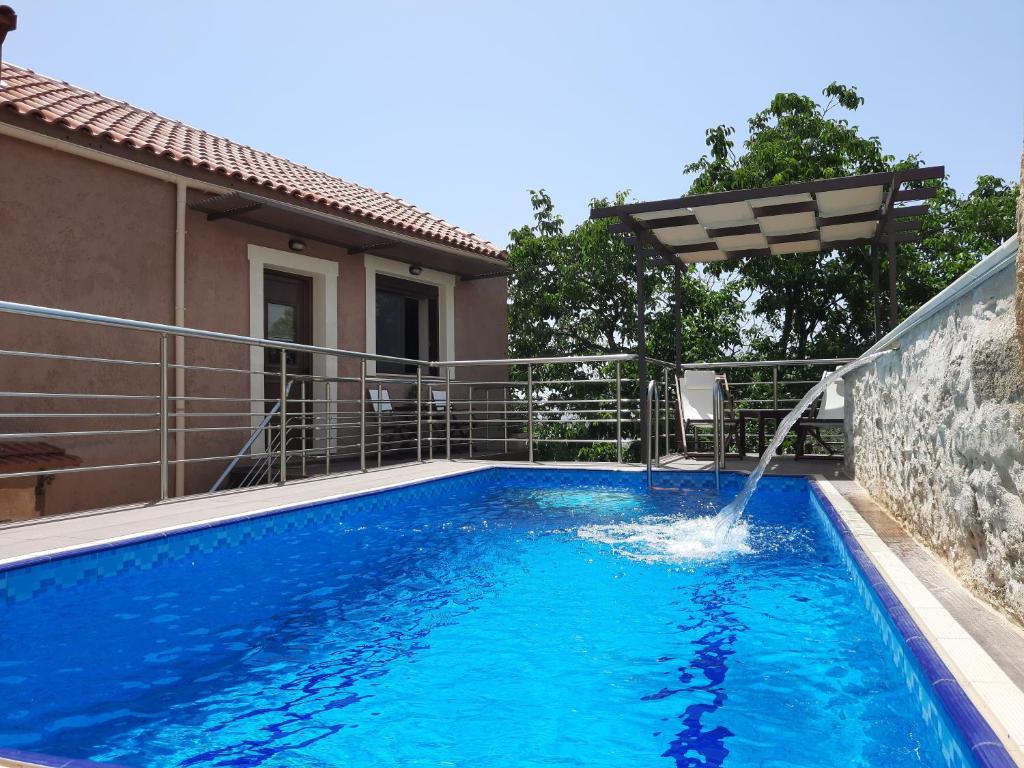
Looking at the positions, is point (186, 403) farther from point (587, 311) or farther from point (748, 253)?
point (587, 311)

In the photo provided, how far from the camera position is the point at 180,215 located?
722cm

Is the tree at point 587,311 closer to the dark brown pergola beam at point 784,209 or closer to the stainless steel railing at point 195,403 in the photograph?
the stainless steel railing at point 195,403

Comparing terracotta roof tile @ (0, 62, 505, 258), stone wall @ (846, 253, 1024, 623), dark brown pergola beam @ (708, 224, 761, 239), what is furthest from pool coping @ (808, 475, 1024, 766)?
terracotta roof tile @ (0, 62, 505, 258)

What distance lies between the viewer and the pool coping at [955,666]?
59.0 inches

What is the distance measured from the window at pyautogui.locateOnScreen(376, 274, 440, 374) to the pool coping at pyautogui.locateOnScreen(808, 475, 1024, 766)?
781 centimetres

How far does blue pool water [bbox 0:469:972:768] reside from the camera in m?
2.07

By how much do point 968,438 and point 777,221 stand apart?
5.43 meters

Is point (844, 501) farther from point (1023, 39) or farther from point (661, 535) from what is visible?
point (1023, 39)

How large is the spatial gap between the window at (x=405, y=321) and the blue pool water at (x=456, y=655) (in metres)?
5.64

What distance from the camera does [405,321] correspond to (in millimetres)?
10820

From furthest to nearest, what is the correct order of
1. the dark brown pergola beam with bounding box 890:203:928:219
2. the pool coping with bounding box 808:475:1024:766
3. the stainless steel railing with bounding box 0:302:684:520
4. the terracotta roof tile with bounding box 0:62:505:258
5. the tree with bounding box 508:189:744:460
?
the tree with bounding box 508:189:744:460
the dark brown pergola beam with bounding box 890:203:928:219
the terracotta roof tile with bounding box 0:62:505:258
the stainless steel railing with bounding box 0:302:684:520
the pool coping with bounding box 808:475:1024:766

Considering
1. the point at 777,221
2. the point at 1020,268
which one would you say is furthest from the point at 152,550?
the point at 777,221

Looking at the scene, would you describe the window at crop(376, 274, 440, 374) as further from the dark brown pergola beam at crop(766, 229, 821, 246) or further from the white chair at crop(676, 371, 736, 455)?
the dark brown pergola beam at crop(766, 229, 821, 246)

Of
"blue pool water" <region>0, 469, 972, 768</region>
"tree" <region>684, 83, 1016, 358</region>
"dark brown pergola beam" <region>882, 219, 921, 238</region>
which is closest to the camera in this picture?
"blue pool water" <region>0, 469, 972, 768</region>
